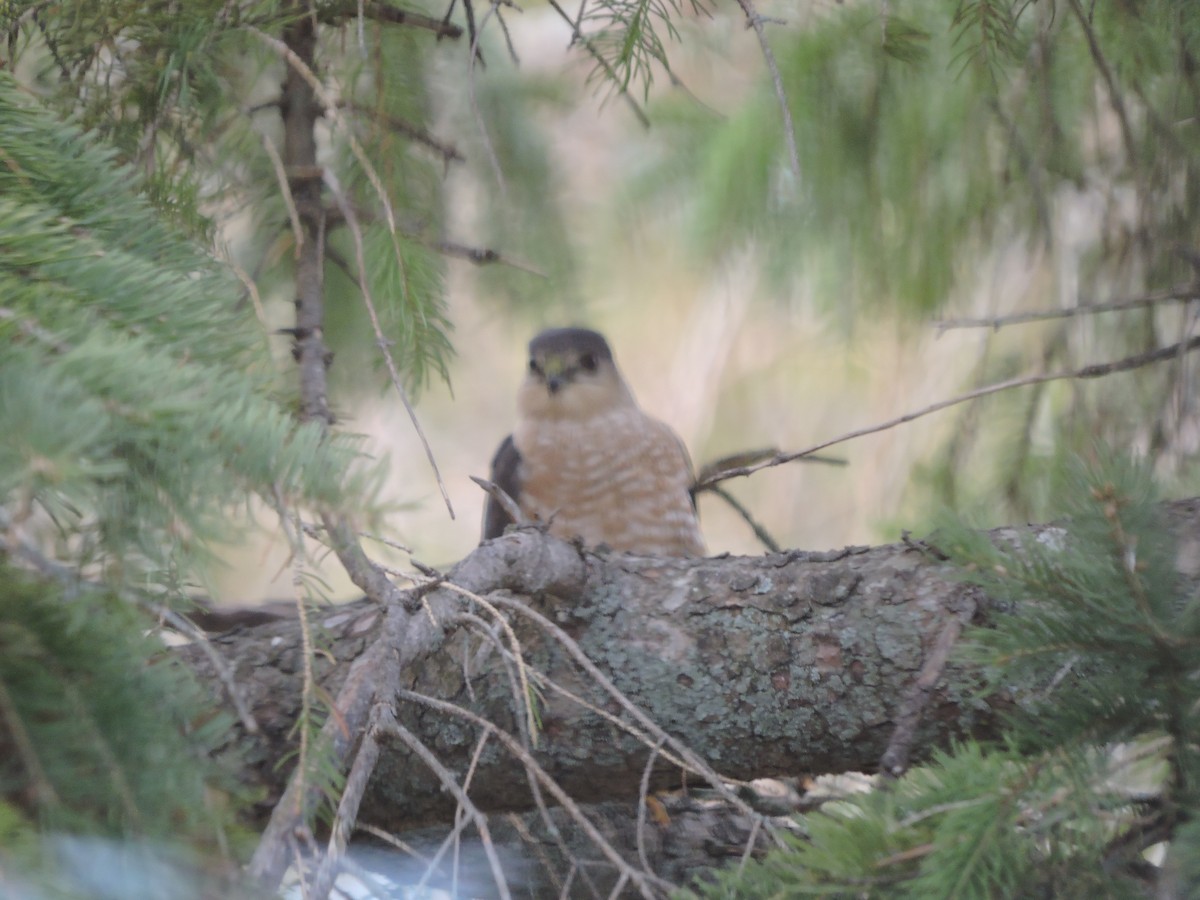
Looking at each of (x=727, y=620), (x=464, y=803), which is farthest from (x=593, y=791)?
(x=464, y=803)

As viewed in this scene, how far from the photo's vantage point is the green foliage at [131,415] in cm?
91

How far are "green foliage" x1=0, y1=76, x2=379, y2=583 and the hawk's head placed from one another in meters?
2.51

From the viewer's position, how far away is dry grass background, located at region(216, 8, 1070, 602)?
11.4ft

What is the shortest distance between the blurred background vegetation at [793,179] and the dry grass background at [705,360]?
4 centimetres

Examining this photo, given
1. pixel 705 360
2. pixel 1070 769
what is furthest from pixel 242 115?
pixel 705 360

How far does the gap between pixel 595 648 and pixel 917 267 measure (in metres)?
1.61

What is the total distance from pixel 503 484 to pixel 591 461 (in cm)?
35

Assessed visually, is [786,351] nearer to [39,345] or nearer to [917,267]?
[917,267]

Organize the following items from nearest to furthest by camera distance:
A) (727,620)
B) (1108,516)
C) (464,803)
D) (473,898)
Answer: (1108,516), (464,803), (473,898), (727,620)

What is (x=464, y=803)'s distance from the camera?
1.42m

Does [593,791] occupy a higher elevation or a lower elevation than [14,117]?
lower

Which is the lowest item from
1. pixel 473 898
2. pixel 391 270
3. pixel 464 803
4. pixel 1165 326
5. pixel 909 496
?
pixel 473 898

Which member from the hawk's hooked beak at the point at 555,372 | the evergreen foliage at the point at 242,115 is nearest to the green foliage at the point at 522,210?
the evergreen foliage at the point at 242,115

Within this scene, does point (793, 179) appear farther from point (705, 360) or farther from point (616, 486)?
point (705, 360)
